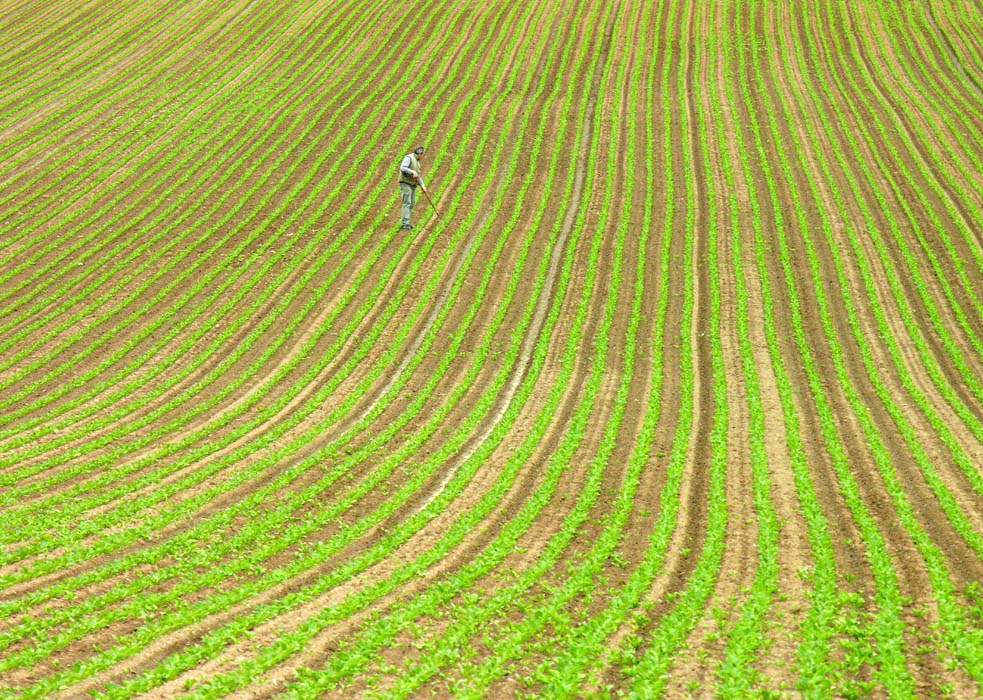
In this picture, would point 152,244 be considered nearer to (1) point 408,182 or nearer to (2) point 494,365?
(1) point 408,182

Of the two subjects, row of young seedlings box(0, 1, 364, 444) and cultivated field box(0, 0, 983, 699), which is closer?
cultivated field box(0, 0, 983, 699)

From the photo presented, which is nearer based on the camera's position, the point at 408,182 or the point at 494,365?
the point at 494,365

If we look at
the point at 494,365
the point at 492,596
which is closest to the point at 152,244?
the point at 494,365

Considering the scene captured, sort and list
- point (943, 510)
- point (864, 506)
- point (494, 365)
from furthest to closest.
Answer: point (494, 365) → point (864, 506) → point (943, 510)

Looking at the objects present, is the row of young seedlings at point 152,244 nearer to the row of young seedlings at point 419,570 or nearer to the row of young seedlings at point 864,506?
the row of young seedlings at point 419,570

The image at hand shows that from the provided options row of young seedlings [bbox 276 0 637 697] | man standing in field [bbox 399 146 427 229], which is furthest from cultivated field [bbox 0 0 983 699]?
man standing in field [bbox 399 146 427 229]

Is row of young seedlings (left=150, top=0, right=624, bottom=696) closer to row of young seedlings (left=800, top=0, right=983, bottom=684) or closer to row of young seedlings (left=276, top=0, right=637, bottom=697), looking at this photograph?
row of young seedlings (left=276, top=0, right=637, bottom=697)
